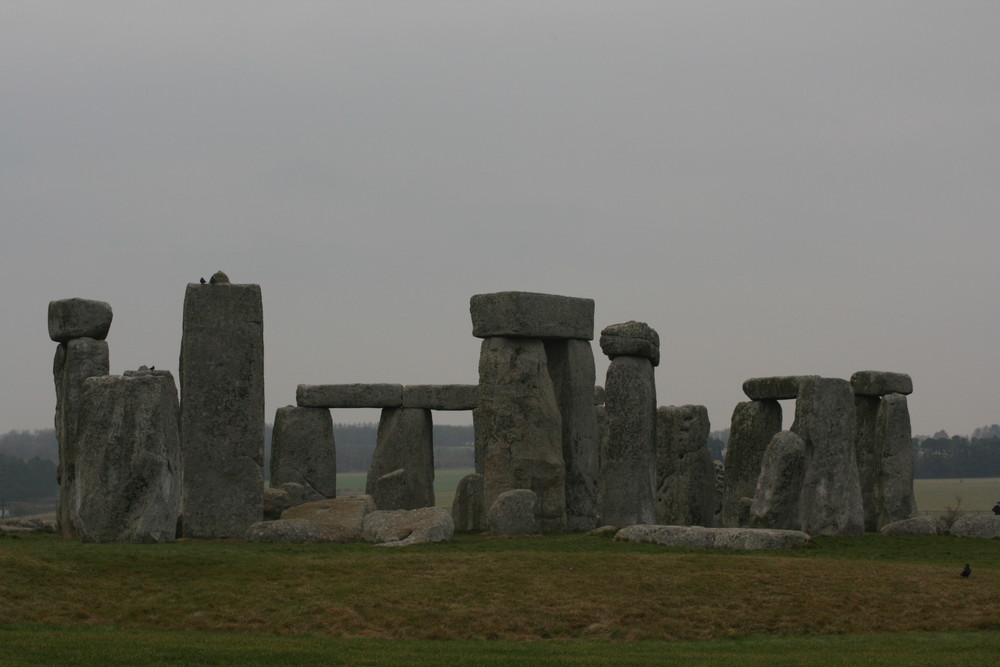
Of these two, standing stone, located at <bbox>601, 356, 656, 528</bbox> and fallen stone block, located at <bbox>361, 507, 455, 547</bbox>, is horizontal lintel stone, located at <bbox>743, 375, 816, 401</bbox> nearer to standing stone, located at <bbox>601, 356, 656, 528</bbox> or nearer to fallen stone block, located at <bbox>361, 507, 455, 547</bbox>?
standing stone, located at <bbox>601, 356, 656, 528</bbox>

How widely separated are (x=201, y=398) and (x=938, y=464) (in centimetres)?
7001

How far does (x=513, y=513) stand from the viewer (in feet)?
66.6

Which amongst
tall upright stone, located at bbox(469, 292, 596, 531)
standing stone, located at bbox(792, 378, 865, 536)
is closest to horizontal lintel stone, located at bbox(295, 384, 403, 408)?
tall upright stone, located at bbox(469, 292, 596, 531)

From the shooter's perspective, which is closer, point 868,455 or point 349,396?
point 868,455

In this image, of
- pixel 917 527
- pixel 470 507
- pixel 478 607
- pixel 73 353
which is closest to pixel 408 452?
pixel 470 507

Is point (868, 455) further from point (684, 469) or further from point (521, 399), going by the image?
point (521, 399)

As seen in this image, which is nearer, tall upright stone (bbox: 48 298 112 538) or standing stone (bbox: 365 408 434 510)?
tall upright stone (bbox: 48 298 112 538)

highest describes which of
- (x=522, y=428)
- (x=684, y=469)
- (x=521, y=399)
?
(x=521, y=399)

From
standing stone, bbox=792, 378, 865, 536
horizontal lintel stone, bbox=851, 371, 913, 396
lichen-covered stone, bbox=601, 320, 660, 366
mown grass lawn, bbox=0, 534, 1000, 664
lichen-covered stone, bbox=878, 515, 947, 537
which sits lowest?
mown grass lawn, bbox=0, 534, 1000, 664

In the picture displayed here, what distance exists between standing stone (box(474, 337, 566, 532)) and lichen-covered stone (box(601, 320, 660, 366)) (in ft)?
3.81

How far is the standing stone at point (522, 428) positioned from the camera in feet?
71.4

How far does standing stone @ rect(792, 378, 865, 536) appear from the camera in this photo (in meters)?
20.7


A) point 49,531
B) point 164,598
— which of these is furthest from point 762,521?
point 49,531

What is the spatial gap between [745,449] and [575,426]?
133 inches
